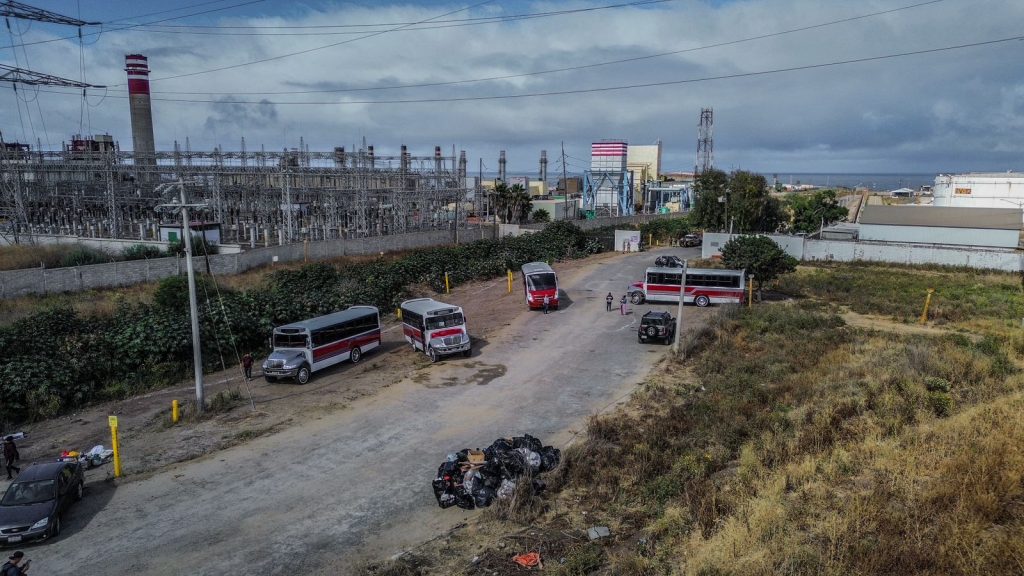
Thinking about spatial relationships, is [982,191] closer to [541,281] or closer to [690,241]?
[690,241]

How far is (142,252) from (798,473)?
142 ft

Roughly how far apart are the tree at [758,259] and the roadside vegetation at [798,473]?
35.8ft

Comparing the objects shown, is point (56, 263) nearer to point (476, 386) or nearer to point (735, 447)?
point (476, 386)

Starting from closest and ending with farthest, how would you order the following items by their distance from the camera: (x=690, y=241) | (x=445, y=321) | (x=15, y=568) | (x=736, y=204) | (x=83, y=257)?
(x=15, y=568), (x=445, y=321), (x=83, y=257), (x=736, y=204), (x=690, y=241)

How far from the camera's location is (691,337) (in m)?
26.7

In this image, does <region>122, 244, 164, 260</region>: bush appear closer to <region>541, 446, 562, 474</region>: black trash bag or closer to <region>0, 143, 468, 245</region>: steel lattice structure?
<region>0, 143, 468, 245</region>: steel lattice structure

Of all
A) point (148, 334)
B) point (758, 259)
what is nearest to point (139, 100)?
point (148, 334)

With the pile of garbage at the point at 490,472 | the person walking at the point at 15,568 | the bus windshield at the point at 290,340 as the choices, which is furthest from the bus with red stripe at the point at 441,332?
→ the person walking at the point at 15,568

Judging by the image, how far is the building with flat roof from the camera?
2105 inches

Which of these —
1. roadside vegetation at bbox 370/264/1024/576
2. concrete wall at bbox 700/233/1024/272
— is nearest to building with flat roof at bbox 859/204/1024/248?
concrete wall at bbox 700/233/1024/272

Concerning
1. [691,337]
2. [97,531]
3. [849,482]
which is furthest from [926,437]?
[97,531]

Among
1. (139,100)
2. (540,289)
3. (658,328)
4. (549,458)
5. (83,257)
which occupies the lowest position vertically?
(549,458)

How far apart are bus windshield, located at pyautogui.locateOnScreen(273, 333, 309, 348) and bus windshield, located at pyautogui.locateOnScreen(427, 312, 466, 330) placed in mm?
5167

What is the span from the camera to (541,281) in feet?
113
